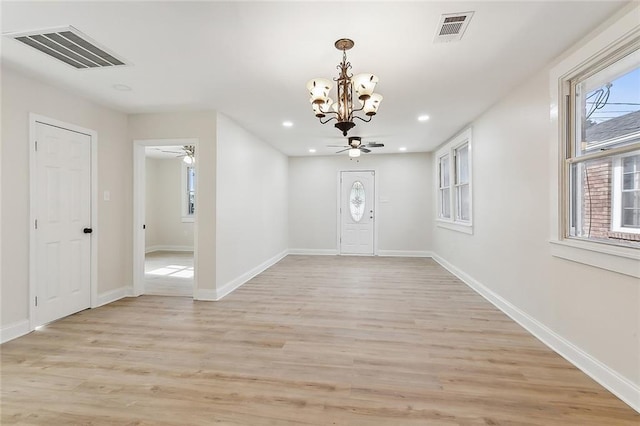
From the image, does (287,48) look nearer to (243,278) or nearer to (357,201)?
(243,278)

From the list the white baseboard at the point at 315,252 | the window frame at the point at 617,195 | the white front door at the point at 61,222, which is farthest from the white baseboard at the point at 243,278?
the window frame at the point at 617,195

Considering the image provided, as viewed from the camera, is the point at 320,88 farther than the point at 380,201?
No

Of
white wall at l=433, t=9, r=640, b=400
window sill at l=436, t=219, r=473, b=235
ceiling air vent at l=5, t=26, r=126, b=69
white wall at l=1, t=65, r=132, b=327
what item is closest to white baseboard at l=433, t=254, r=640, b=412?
white wall at l=433, t=9, r=640, b=400

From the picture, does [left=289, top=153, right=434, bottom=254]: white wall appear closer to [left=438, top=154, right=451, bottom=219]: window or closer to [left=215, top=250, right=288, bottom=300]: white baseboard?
[left=438, top=154, right=451, bottom=219]: window

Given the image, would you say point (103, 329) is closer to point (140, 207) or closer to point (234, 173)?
point (140, 207)

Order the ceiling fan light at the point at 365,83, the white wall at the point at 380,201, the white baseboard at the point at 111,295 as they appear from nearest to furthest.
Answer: the ceiling fan light at the point at 365,83 → the white baseboard at the point at 111,295 → the white wall at the point at 380,201

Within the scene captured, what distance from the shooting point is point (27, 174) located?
302 centimetres

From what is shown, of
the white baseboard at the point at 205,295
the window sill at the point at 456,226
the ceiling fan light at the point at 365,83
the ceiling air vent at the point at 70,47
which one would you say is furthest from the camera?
the window sill at the point at 456,226

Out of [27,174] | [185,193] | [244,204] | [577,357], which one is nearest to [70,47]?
[27,174]

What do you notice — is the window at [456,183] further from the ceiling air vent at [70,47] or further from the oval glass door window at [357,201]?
the ceiling air vent at [70,47]

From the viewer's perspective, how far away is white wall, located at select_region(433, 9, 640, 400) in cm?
204

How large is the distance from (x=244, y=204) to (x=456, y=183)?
3.98 meters

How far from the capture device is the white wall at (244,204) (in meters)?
4.23

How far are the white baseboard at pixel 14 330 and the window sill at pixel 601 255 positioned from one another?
5.13 metres
